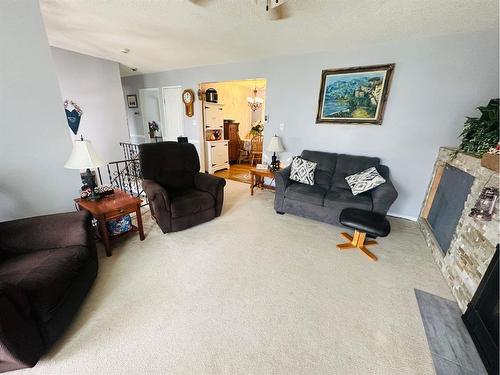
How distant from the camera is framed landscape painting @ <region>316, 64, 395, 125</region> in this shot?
2.80 meters

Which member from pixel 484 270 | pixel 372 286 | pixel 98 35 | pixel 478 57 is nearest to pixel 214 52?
pixel 98 35

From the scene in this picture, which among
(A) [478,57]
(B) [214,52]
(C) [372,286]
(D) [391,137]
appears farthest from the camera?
(B) [214,52]

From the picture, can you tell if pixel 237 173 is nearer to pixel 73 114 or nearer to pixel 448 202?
pixel 73 114

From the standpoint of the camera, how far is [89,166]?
5.96 ft

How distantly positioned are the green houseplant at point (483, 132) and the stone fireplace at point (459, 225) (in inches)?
4.1

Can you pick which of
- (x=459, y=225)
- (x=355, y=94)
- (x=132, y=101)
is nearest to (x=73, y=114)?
(x=132, y=101)

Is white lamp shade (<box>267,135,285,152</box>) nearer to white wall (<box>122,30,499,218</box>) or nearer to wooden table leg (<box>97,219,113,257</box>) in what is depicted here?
white wall (<box>122,30,499,218</box>)

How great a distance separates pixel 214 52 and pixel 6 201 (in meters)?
3.18

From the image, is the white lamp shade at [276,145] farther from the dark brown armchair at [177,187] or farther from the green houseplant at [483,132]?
the green houseplant at [483,132]

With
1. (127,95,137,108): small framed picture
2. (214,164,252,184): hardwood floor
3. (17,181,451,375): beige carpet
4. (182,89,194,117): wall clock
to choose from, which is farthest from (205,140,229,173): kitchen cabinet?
(17,181,451,375): beige carpet

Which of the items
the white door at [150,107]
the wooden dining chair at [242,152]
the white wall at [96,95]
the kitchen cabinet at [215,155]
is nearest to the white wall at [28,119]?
the white wall at [96,95]

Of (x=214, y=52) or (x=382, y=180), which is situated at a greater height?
(x=214, y=52)

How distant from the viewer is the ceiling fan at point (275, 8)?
1.69 m

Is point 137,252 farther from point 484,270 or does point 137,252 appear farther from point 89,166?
point 484,270
